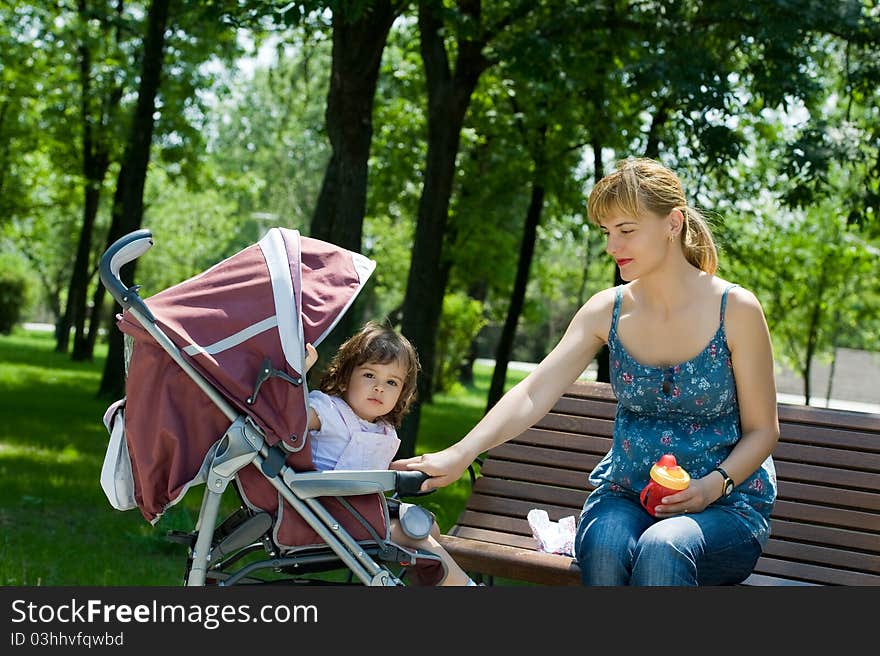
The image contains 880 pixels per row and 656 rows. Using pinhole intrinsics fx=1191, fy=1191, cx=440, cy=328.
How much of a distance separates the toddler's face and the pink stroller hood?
0.29 metres

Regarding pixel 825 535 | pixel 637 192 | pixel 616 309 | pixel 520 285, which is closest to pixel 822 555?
pixel 825 535

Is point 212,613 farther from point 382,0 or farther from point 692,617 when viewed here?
point 382,0

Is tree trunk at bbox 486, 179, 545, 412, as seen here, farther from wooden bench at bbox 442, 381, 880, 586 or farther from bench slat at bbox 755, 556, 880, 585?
bench slat at bbox 755, 556, 880, 585

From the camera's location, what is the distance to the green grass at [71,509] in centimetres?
609

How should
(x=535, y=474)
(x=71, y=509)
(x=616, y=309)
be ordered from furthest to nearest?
(x=71, y=509), (x=535, y=474), (x=616, y=309)

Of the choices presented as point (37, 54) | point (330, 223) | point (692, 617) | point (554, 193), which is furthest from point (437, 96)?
point (37, 54)

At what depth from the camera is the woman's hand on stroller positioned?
3572 mm

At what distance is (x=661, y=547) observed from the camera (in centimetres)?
346

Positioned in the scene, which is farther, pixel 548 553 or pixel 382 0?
pixel 382 0

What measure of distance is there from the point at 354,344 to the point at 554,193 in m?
14.0

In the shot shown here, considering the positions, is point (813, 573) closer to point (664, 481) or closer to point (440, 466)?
point (664, 481)

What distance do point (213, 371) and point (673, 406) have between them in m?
1.46

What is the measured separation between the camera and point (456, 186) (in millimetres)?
20172

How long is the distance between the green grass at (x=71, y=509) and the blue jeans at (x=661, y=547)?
282cm
